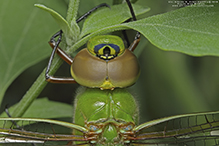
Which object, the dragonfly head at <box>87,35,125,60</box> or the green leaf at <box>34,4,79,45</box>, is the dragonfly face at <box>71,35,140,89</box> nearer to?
the dragonfly head at <box>87,35,125,60</box>

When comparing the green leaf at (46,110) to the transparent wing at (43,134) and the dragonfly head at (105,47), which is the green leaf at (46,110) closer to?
the transparent wing at (43,134)

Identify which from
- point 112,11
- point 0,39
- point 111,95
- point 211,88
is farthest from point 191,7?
point 0,39

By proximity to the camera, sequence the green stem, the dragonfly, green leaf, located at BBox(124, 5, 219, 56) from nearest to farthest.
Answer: green leaf, located at BBox(124, 5, 219, 56)
the dragonfly
the green stem

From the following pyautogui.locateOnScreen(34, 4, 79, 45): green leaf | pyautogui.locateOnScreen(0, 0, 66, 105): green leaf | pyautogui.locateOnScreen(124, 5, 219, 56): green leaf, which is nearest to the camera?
pyautogui.locateOnScreen(124, 5, 219, 56): green leaf

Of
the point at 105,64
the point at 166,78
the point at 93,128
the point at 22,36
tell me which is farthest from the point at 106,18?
the point at 166,78

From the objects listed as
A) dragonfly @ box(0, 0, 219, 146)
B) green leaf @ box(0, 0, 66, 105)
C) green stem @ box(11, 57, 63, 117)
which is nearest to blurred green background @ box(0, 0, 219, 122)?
green leaf @ box(0, 0, 66, 105)

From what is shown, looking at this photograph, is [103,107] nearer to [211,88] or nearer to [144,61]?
[144,61]
